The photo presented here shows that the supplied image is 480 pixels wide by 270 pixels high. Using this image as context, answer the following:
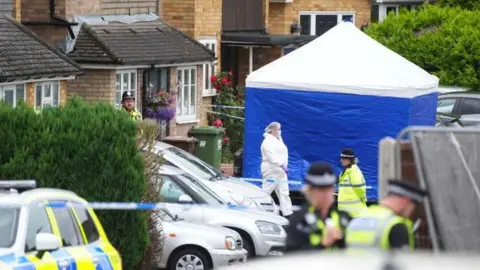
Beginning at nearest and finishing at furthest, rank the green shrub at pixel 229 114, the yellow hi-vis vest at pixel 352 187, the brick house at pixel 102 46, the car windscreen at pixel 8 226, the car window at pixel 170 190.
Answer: the car windscreen at pixel 8 226
the yellow hi-vis vest at pixel 352 187
the car window at pixel 170 190
the brick house at pixel 102 46
the green shrub at pixel 229 114

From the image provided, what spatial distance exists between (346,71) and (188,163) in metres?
4.67

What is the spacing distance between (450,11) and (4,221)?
2627 centimetres

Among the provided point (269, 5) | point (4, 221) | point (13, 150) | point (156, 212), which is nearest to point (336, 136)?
point (156, 212)

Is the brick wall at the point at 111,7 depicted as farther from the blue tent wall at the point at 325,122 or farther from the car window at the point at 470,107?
the car window at the point at 470,107

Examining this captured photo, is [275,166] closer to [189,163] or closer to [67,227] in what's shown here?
[189,163]

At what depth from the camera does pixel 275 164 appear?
76.0ft

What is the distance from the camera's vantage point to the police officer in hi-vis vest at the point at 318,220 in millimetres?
9602

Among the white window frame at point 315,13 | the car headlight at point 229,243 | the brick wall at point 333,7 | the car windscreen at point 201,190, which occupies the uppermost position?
the brick wall at point 333,7

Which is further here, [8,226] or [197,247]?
[197,247]

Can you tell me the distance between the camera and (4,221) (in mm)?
12344

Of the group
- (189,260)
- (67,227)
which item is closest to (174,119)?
(189,260)

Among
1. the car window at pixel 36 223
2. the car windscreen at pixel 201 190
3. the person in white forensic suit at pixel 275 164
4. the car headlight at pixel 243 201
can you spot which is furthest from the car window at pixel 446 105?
the car window at pixel 36 223

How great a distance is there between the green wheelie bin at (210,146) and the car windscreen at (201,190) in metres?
8.97

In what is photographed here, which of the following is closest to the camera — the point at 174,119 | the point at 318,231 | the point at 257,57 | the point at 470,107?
the point at 318,231
